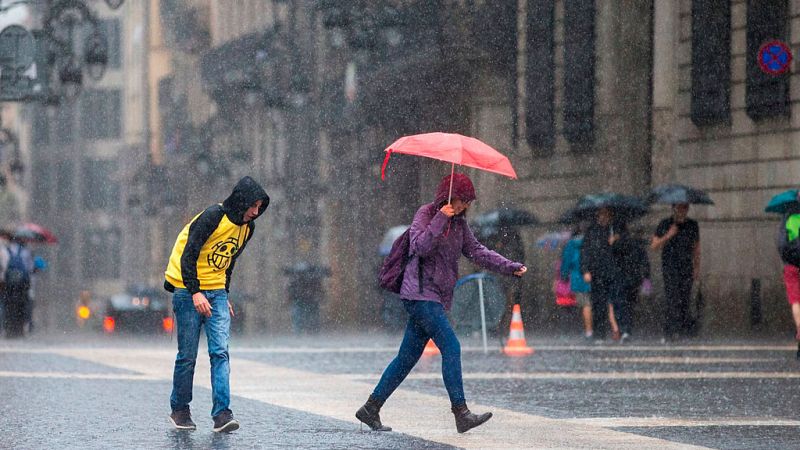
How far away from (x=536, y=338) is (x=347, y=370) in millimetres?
8127

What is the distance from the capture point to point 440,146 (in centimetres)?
1001

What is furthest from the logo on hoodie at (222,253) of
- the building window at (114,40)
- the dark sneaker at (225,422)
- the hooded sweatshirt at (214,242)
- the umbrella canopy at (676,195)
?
the building window at (114,40)

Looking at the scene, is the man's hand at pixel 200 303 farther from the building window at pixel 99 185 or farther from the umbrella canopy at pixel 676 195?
the building window at pixel 99 185

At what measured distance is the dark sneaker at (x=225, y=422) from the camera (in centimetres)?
998

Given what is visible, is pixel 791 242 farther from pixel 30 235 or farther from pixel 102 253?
pixel 102 253

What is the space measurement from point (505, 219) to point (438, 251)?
16289 millimetres

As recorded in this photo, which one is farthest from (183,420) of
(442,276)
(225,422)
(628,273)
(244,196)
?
(628,273)

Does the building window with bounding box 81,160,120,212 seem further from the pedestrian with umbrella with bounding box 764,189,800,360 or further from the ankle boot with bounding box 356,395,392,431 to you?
the ankle boot with bounding box 356,395,392,431

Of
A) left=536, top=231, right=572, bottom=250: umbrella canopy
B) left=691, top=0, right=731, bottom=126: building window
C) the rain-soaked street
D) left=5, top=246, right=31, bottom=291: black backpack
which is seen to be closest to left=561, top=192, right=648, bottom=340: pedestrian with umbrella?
the rain-soaked street

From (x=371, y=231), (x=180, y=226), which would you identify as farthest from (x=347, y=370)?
(x=180, y=226)

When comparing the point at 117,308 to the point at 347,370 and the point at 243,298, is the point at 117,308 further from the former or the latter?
the point at 347,370

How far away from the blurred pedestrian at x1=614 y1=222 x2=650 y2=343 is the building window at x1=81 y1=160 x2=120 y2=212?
61751mm

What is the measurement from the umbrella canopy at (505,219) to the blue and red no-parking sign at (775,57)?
4911 millimetres

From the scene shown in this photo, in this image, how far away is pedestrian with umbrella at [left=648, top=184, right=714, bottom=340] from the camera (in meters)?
21.9
